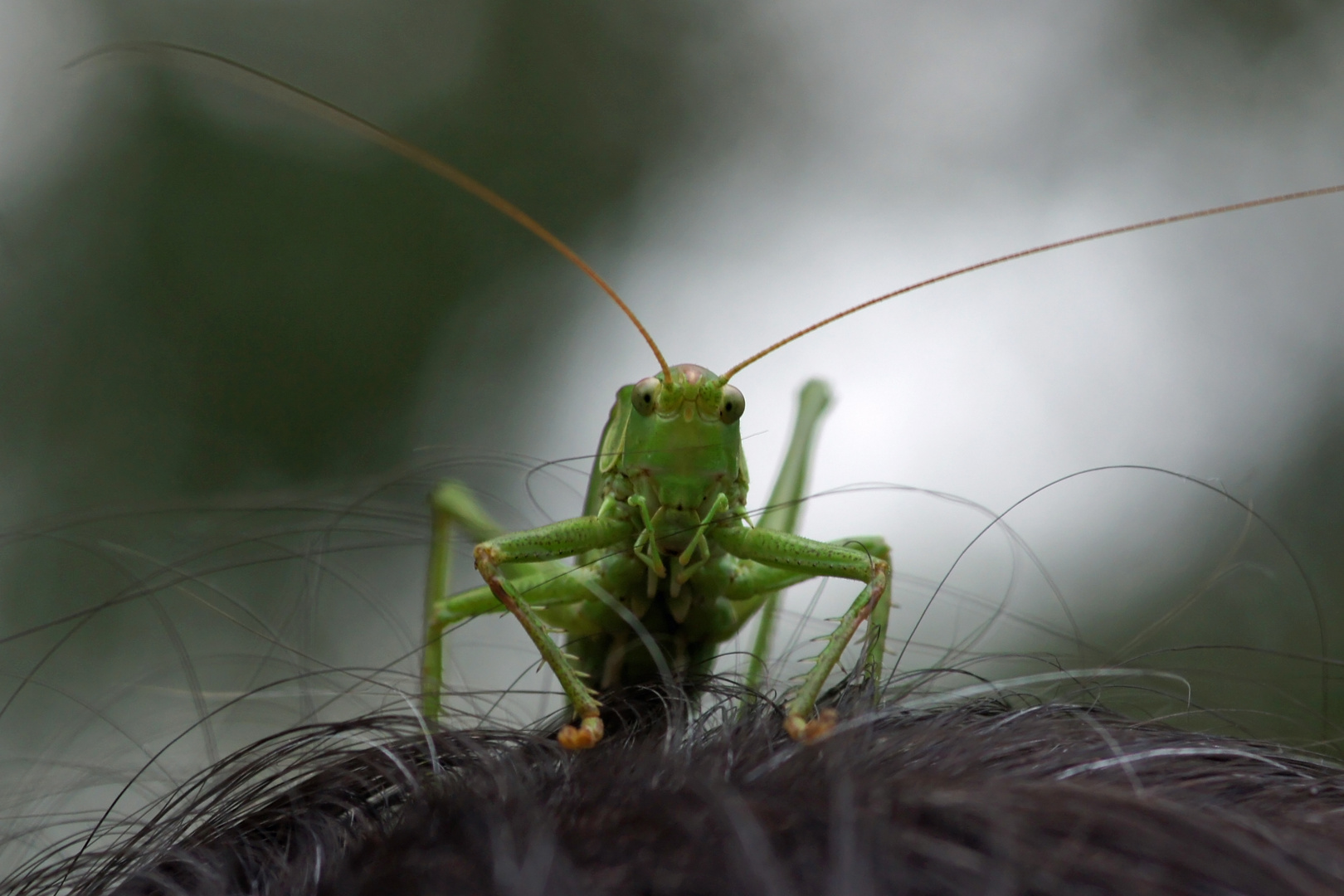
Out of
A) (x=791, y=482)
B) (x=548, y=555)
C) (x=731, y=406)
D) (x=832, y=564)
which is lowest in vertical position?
(x=832, y=564)

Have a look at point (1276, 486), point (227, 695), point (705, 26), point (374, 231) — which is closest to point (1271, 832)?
point (227, 695)

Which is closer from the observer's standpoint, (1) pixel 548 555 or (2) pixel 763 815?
(2) pixel 763 815

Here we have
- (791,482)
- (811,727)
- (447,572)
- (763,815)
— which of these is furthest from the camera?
(791,482)

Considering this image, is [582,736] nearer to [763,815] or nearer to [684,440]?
[763,815]

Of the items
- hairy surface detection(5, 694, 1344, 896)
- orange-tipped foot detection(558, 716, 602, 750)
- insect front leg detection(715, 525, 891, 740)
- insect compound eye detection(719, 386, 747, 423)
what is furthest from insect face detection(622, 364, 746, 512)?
hairy surface detection(5, 694, 1344, 896)

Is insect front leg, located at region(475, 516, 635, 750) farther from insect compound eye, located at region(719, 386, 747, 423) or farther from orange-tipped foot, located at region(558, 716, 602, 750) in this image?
insect compound eye, located at region(719, 386, 747, 423)

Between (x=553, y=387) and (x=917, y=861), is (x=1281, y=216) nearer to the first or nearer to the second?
(x=553, y=387)

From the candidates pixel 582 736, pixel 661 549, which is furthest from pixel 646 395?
pixel 582 736
